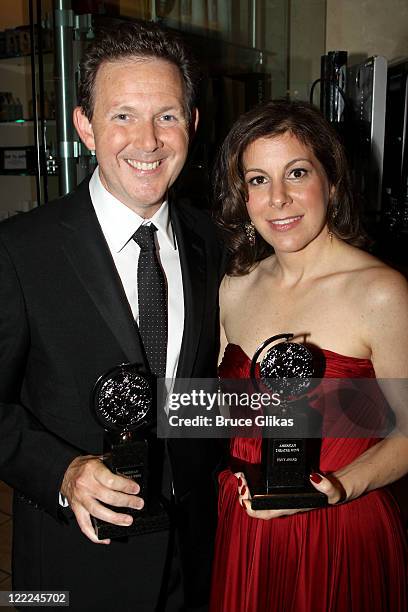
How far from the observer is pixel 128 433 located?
1.50 m

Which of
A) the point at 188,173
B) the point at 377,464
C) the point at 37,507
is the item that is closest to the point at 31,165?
the point at 188,173

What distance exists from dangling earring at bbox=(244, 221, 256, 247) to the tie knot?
43 centimetres

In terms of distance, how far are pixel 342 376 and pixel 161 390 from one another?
1.50 feet

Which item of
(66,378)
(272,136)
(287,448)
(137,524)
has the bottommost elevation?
(137,524)

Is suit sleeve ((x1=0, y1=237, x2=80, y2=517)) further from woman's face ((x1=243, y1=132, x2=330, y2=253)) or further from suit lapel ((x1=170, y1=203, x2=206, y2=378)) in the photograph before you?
woman's face ((x1=243, y1=132, x2=330, y2=253))

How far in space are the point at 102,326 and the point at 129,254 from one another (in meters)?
0.22

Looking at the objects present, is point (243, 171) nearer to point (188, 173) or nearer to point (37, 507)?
point (37, 507)

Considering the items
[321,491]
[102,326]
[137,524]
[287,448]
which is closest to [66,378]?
[102,326]

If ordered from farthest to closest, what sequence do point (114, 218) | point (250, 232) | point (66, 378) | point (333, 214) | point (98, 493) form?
1. point (250, 232)
2. point (333, 214)
3. point (114, 218)
4. point (66, 378)
5. point (98, 493)

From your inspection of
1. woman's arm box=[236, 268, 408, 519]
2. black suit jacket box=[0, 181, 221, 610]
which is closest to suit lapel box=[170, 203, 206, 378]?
black suit jacket box=[0, 181, 221, 610]

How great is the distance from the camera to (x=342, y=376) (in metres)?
1.70

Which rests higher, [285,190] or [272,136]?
[272,136]

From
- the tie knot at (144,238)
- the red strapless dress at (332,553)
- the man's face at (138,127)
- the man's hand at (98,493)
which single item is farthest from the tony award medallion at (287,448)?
the man's face at (138,127)

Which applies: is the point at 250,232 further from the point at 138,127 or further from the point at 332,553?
the point at 332,553
